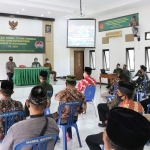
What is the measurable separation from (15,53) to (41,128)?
34.0 feet

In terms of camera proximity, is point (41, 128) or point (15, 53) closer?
point (41, 128)

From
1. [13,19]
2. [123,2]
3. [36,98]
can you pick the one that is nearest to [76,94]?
[36,98]

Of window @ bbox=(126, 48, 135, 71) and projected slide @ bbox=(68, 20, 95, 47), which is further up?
projected slide @ bbox=(68, 20, 95, 47)

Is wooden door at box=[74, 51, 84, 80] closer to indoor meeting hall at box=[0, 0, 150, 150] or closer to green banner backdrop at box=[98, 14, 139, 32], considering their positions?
indoor meeting hall at box=[0, 0, 150, 150]

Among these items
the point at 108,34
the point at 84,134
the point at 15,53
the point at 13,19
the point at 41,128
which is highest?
the point at 13,19

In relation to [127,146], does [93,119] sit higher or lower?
lower

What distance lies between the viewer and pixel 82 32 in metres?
12.0

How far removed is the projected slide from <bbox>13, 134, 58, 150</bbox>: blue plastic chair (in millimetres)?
10575

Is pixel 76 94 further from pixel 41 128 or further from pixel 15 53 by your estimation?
pixel 15 53

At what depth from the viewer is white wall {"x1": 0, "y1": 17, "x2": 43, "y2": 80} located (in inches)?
441

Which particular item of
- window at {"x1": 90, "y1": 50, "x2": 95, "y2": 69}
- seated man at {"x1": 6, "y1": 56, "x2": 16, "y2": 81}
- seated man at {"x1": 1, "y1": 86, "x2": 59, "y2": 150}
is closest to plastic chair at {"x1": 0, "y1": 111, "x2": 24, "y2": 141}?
seated man at {"x1": 1, "y1": 86, "x2": 59, "y2": 150}

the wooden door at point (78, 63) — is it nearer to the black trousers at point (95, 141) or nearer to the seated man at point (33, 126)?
the black trousers at point (95, 141)

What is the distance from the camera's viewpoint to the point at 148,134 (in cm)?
104

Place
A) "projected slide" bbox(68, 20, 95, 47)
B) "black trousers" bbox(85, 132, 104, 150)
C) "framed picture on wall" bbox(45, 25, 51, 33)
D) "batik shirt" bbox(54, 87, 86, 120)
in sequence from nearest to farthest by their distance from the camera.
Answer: "black trousers" bbox(85, 132, 104, 150)
"batik shirt" bbox(54, 87, 86, 120)
"projected slide" bbox(68, 20, 95, 47)
"framed picture on wall" bbox(45, 25, 51, 33)
